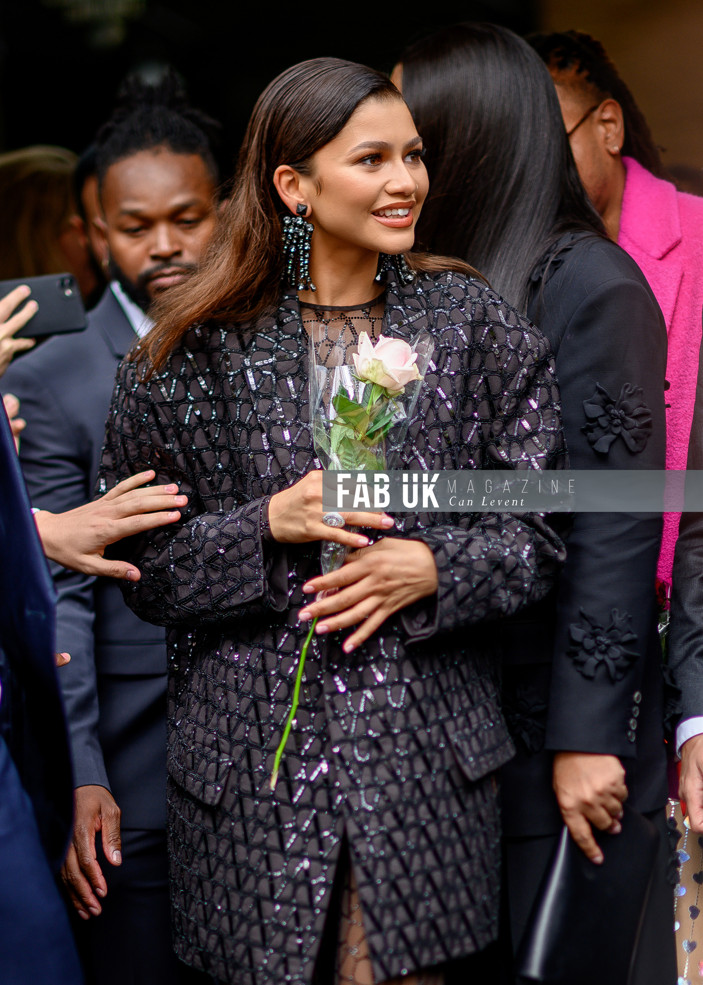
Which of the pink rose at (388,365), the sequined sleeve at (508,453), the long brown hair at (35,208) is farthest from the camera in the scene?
the long brown hair at (35,208)

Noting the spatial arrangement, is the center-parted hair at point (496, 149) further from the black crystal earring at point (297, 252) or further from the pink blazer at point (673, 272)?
the black crystal earring at point (297, 252)

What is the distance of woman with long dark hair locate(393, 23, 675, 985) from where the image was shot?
6.81 ft

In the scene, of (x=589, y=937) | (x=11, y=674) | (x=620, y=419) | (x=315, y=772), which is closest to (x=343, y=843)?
(x=315, y=772)

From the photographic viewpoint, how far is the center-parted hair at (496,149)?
7.80 ft

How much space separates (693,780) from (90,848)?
1236 mm

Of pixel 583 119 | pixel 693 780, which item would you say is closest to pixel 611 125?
pixel 583 119

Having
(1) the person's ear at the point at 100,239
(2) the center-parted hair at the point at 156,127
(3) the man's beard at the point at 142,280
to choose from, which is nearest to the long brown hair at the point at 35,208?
(1) the person's ear at the point at 100,239

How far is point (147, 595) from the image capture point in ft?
6.81

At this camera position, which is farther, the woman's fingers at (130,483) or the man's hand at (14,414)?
the man's hand at (14,414)

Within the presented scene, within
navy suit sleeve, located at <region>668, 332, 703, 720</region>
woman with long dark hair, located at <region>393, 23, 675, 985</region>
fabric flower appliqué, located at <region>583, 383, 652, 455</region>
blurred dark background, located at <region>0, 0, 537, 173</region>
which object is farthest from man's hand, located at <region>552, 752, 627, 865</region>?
blurred dark background, located at <region>0, 0, 537, 173</region>

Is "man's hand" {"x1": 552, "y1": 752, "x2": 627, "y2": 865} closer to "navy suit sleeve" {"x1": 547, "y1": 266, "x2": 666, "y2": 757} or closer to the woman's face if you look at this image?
"navy suit sleeve" {"x1": 547, "y1": 266, "x2": 666, "y2": 757}

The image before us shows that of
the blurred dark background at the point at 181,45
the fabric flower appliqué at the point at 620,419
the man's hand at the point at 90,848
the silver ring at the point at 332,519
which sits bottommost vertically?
the man's hand at the point at 90,848

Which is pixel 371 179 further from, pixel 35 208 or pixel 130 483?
pixel 35 208

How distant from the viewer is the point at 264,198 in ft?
6.97
